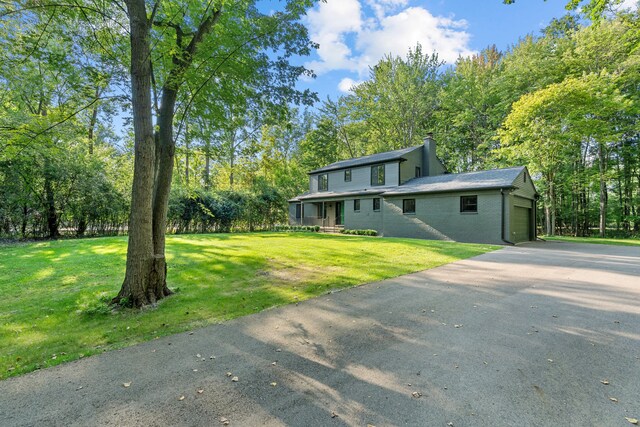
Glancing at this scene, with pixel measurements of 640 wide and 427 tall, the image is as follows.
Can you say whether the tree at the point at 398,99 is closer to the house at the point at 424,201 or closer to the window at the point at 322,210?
the house at the point at 424,201

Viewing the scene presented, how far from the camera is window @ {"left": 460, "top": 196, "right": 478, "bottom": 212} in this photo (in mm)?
14393

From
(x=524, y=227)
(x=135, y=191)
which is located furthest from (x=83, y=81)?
(x=524, y=227)

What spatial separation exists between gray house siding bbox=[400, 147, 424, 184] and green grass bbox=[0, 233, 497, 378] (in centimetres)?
1035

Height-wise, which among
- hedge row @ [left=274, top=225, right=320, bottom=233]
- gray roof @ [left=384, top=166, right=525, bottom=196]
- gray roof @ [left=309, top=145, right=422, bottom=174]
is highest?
gray roof @ [left=309, top=145, right=422, bottom=174]

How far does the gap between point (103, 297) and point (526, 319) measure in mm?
6313

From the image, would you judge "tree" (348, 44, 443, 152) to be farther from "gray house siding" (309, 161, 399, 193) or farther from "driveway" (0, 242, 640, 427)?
"driveway" (0, 242, 640, 427)

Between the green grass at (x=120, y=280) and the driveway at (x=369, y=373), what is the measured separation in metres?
0.46

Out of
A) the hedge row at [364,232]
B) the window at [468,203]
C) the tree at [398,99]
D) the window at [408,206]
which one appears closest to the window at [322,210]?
the hedge row at [364,232]

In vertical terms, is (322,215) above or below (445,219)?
above

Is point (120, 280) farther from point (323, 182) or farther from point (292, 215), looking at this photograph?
point (323, 182)

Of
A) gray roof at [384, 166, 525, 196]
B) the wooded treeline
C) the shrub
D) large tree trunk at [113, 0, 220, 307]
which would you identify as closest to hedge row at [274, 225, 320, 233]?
the wooded treeline

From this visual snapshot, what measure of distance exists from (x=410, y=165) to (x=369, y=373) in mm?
18994

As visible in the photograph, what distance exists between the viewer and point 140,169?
4.40 metres

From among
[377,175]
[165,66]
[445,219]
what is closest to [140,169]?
[165,66]
